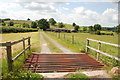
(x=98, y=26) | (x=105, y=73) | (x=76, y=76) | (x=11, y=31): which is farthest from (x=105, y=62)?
(x=98, y=26)

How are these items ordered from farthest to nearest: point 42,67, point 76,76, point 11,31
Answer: point 11,31 < point 42,67 < point 76,76

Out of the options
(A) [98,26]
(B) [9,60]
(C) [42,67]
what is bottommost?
(C) [42,67]

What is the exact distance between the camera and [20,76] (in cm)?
410

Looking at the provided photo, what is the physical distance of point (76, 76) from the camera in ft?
14.4

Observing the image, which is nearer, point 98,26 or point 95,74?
point 95,74

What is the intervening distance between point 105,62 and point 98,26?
10484cm

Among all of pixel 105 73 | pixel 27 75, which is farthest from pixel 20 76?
pixel 105 73

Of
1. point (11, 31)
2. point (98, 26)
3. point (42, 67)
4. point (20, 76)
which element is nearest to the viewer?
point (20, 76)

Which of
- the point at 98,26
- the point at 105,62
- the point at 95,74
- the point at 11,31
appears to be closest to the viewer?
the point at 95,74

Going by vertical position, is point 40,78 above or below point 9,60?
below

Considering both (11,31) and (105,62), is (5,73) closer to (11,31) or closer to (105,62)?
(105,62)

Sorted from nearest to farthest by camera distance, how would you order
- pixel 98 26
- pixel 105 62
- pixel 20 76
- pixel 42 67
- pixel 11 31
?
1. pixel 20 76
2. pixel 42 67
3. pixel 105 62
4. pixel 11 31
5. pixel 98 26

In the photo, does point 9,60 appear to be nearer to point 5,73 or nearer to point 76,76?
point 5,73

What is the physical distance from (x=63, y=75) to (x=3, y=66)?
87.8 inches
